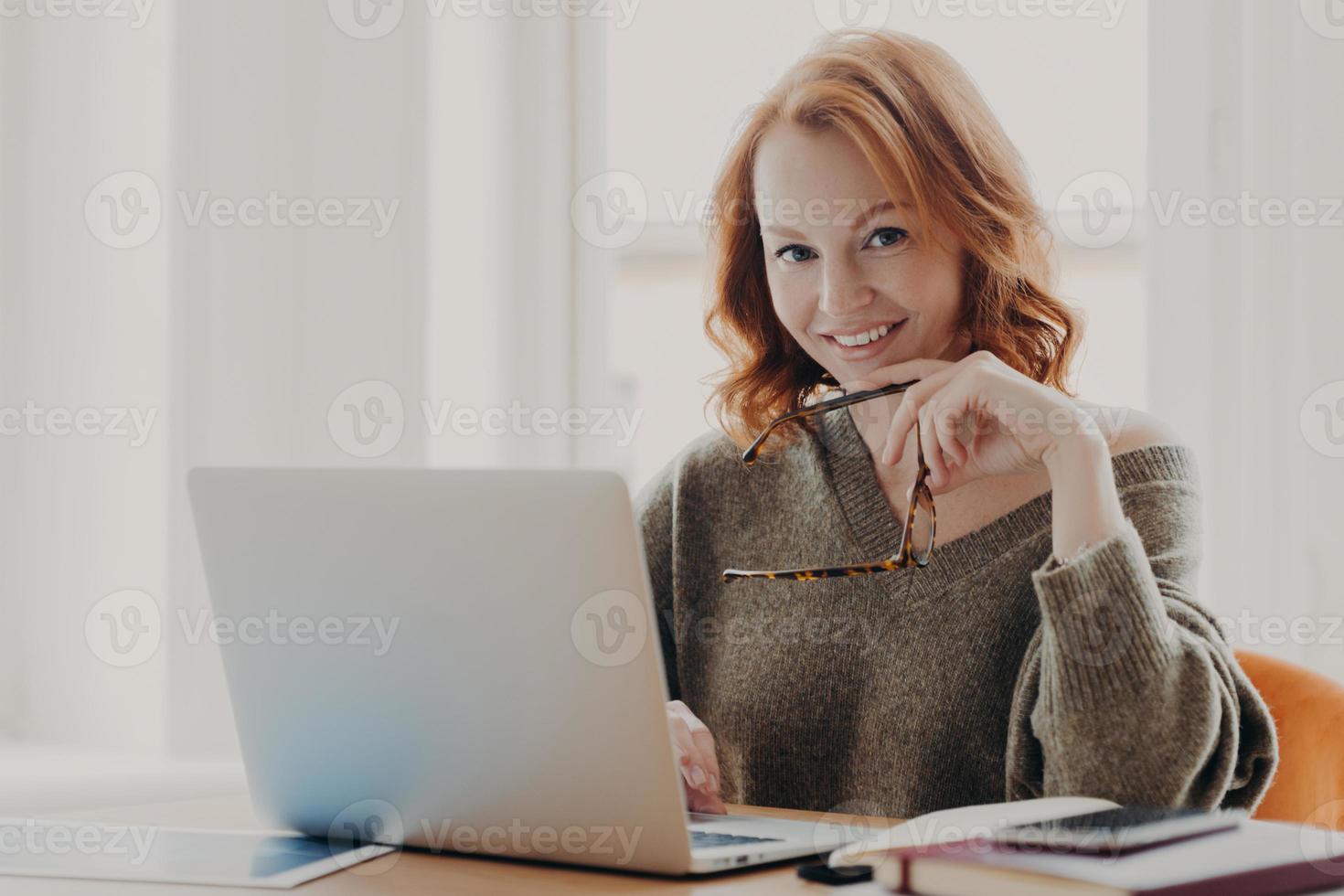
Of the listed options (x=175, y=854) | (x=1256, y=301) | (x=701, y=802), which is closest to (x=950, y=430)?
(x=701, y=802)

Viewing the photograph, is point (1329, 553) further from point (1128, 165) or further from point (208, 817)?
point (208, 817)

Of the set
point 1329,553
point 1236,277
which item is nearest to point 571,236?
point 1236,277

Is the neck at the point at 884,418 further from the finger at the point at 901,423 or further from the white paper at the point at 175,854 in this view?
the white paper at the point at 175,854

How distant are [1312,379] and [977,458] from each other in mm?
983

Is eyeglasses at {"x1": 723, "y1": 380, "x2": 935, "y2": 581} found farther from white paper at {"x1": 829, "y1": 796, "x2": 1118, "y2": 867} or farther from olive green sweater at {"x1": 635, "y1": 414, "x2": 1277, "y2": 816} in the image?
white paper at {"x1": 829, "y1": 796, "x2": 1118, "y2": 867}

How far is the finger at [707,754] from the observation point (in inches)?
43.6

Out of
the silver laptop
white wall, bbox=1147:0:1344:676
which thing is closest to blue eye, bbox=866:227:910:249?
the silver laptop

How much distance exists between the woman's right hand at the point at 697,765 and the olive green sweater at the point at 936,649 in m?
0.23

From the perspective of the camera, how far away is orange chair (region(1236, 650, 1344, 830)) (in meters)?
1.09

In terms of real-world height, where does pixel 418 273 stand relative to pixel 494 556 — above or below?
above

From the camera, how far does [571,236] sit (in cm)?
246

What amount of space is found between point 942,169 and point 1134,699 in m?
0.58

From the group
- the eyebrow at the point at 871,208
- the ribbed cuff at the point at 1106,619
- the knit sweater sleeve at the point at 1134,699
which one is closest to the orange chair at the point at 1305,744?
the knit sweater sleeve at the point at 1134,699

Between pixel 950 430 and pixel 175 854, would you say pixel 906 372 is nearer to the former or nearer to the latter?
pixel 950 430
